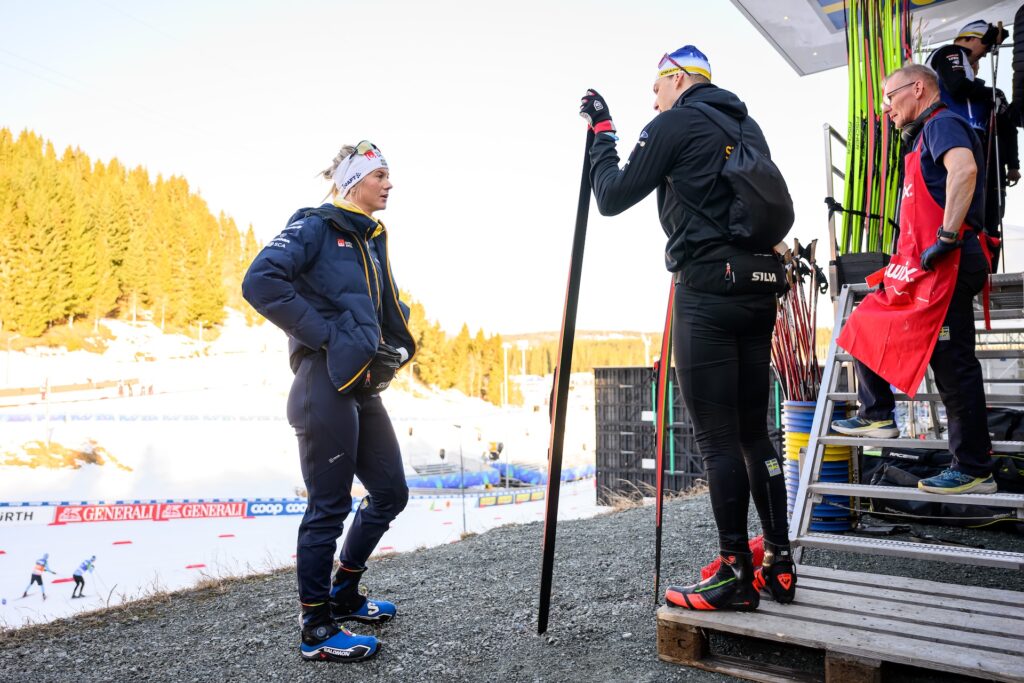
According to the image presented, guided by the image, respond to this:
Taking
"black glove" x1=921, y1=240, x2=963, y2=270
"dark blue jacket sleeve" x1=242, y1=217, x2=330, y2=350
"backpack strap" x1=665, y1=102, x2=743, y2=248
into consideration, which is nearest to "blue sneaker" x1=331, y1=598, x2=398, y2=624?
"dark blue jacket sleeve" x1=242, y1=217, x2=330, y2=350

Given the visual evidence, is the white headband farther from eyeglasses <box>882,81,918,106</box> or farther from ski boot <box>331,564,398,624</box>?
eyeglasses <box>882,81,918,106</box>

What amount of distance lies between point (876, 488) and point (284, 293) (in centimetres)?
231

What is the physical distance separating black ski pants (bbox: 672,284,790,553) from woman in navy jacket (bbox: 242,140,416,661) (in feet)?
3.50

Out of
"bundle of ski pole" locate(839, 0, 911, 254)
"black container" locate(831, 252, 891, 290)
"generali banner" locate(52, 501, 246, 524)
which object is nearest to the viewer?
"black container" locate(831, 252, 891, 290)

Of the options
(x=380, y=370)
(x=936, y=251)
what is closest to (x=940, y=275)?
(x=936, y=251)

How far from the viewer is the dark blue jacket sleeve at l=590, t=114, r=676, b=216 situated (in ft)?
6.98

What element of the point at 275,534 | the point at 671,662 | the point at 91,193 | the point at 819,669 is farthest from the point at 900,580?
the point at 91,193

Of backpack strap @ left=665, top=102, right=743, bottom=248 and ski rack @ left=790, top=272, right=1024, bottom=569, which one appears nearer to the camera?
backpack strap @ left=665, top=102, right=743, bottom=248

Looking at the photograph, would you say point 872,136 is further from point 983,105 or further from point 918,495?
point 918,495

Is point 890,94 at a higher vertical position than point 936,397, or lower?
higher

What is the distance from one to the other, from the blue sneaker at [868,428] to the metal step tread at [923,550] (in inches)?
18.5

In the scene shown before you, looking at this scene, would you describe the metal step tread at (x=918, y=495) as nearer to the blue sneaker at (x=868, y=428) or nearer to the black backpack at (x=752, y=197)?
the blue sneaker at (x=868, y=428)

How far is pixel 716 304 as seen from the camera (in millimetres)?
2102

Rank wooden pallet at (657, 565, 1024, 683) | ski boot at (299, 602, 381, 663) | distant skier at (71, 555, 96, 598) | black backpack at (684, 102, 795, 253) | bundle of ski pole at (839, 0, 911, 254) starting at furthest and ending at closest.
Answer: distant skier at (71, 555, 96, 598)
bundle of ski pole at (839, 0, 911, 254)
ski boot at (299, 602, 381, 663)
black backpack at (684, 102, 795, 253)
wooden pallet at (657, 565, 1024, 683)
